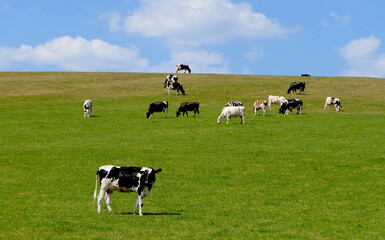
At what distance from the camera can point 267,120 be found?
43531mm

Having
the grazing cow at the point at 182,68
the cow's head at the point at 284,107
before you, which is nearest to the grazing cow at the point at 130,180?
the cow's head at the point at 284,107

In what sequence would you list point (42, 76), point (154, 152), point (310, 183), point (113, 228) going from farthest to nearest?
point (42, 76), point (154, 152), point (310, 183), point (113, 228)

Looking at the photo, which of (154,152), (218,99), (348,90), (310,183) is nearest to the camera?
(310,183)

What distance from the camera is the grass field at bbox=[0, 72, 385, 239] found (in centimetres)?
1537

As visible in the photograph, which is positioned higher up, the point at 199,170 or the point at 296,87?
the point at 296,87

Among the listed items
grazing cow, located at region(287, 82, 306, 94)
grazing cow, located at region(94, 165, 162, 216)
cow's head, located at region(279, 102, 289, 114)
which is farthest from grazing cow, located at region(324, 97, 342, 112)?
grazing cow, located at region(94, 165, 162, 216)

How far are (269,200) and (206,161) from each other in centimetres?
793

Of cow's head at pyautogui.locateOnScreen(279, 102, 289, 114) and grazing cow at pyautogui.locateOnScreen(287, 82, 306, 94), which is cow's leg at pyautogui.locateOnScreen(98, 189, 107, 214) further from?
grazing cow at pyautogui.locateOnScreen(287, 82, 306, 94)

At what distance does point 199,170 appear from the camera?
2527 cm

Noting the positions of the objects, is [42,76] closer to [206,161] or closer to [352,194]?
[206,161]

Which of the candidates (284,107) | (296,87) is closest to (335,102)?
(284,107)

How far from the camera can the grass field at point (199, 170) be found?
15367 mm

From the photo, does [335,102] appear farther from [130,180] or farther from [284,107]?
[130,180]

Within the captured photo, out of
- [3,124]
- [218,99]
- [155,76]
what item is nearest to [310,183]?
[3,124]
